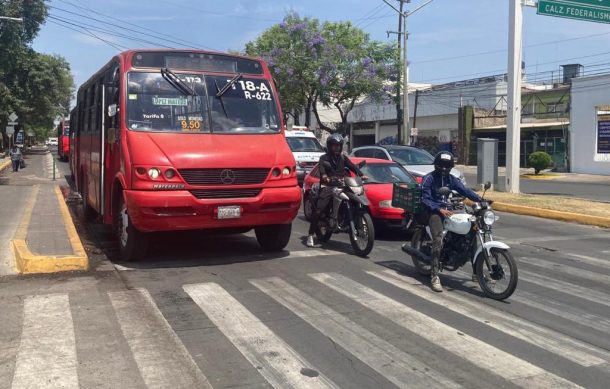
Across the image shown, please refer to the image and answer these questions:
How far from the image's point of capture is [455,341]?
16.2ft

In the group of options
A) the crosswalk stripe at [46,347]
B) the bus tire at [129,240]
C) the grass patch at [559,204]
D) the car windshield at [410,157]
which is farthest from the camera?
the car windshield at [410,157]

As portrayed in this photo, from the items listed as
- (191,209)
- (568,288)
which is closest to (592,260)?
(568,288)

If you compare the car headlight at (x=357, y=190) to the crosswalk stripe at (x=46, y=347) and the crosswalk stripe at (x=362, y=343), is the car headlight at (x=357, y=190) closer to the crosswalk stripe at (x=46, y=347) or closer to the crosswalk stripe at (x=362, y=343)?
the crosswalk stripe at (x=362, y=343)

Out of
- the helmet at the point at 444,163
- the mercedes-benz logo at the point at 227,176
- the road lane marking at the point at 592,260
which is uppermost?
the helmet at the point at 444,163

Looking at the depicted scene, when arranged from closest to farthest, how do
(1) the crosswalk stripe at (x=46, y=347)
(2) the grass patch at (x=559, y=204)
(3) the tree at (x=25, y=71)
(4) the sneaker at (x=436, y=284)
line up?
(1) the crosswalk stripe at (x=46, y=347) < (4) the sneaker at (x=436, y=284) < (2) the grass patch at (x=559, y=204) < (3) the tree at (x=25, y=71)

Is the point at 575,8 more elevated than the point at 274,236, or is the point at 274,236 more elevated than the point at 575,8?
the point at 575,8

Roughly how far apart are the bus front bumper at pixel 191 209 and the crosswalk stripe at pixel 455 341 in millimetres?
1433

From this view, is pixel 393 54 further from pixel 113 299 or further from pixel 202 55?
pixel 113 299

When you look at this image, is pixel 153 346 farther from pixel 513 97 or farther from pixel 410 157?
pixel 513 97

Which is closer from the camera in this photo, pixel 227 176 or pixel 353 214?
pixel 227 176

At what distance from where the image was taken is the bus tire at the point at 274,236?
859 cm

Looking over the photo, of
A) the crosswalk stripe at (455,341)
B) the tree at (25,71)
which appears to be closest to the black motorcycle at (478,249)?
the crosswalk stripe at (455,341)

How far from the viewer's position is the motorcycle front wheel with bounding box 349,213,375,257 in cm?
838

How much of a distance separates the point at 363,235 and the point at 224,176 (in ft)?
7.64
